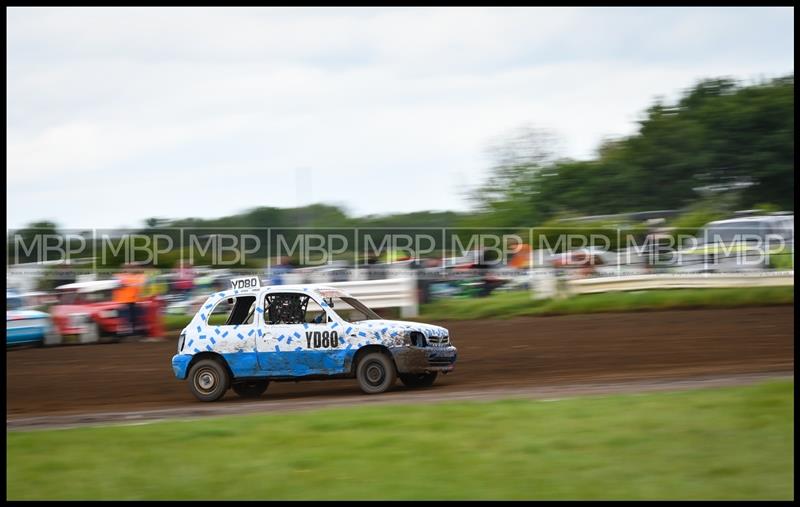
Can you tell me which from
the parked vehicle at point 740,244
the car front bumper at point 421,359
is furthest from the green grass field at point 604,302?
the car front bumper at point 421,359

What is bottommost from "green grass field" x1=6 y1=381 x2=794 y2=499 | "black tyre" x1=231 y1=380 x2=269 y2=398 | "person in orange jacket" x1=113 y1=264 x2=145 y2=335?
"black tyre" x1=231 y1=380 x2=269 y2=398

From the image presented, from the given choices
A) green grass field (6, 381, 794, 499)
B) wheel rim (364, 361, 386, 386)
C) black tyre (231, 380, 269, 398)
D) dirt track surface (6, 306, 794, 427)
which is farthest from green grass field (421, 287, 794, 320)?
green grass field (6, 381, 794, 499)

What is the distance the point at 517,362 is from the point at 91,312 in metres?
10.7

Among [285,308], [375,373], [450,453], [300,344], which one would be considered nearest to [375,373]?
[375,373]

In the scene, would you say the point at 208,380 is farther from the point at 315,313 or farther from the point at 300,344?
the point at 315,313

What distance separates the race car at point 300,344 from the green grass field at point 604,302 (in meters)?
8.48

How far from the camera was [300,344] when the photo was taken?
1242 cm

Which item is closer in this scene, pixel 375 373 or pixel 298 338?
pixel 375 373

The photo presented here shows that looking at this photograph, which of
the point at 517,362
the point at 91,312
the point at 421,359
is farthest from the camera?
the point at 91,312

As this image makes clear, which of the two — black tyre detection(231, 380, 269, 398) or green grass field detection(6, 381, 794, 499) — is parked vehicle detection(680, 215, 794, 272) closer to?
black tyre detection(231, 380, 269, 398)

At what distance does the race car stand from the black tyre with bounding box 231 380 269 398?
1.51 ft

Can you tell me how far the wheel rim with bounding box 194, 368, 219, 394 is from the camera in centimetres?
1273

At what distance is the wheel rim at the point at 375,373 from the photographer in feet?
40.2

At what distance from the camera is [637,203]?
38.7 metres
